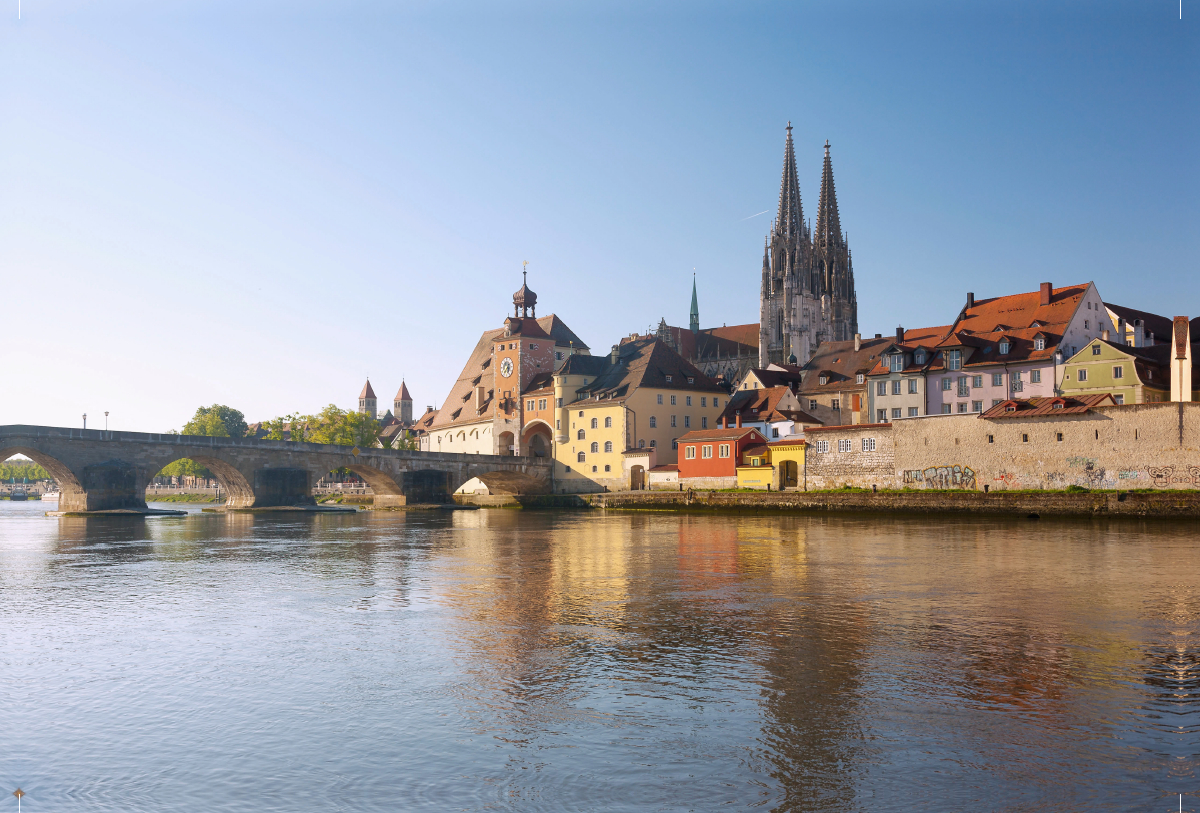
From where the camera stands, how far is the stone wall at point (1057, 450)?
48406 millimetres

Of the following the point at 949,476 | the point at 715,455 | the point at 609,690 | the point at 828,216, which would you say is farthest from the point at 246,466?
the point at 828,216

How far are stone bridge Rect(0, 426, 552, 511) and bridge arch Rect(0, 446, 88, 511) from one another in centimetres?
7

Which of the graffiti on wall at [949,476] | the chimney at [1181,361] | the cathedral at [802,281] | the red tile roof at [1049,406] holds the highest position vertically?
the cathedral at [802,281]

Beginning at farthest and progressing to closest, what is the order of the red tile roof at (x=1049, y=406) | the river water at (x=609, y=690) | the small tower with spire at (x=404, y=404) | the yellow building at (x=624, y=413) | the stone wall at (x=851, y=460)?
the small tower with spire at (x=404, y=404), the yellow building at (x=624, y=413), the stone wall at (x=851, y=460), the red tile roof at (x=1049, y=406), the river water at (x=609, y=690)

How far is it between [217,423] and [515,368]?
58.7m

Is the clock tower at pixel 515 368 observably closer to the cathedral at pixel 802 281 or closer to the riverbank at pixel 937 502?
the riverbank at pixel 937 502

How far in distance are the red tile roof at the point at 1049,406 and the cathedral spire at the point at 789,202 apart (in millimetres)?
78547

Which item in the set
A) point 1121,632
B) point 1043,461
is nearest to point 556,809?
point 1121,632

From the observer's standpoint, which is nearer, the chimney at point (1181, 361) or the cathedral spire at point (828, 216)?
the chimney at point (1181, 361)

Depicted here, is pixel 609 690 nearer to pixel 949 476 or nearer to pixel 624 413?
pixel 949 476

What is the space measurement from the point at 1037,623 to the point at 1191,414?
126 feet

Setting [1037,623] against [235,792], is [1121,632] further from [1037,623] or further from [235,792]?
[235,792]

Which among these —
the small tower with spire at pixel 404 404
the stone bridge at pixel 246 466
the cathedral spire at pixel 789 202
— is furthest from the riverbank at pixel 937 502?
the small tower with spire at pixel 404 404

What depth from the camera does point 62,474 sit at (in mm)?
62469
